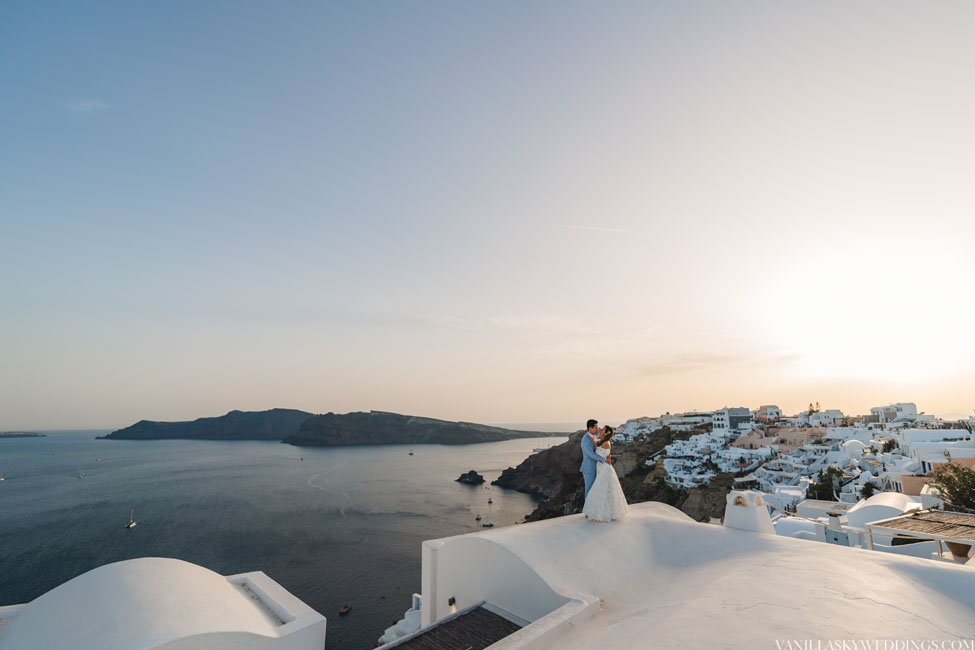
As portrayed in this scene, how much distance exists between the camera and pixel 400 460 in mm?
105125

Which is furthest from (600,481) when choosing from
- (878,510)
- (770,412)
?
(770,412)

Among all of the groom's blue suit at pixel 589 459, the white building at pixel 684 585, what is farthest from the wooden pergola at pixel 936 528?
the groom's blue suit at pixel 589 459

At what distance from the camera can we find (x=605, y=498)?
315 inches

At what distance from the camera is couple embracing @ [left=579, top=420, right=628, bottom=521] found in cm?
798

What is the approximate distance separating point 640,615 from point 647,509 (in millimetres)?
5576

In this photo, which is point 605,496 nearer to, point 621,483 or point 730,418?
A: point 621,483

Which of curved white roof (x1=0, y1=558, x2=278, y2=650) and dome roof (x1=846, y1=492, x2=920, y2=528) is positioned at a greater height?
curved white roof (x1=0, y1=558, x2=278, y2=650)

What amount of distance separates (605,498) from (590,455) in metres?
0.80

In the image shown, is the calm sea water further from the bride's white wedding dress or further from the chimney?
the chimney

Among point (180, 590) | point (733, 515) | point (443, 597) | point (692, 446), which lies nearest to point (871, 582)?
point (733, 515)

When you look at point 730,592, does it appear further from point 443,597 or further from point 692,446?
point 692,446

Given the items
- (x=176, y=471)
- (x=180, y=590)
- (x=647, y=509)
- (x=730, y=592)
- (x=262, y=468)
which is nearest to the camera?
(x=730, y=592)

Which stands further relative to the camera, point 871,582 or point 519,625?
point 519,625

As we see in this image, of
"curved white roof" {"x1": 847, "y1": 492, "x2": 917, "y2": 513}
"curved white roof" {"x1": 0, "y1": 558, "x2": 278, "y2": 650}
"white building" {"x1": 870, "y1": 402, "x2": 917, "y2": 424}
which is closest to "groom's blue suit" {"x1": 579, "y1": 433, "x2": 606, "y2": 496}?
"curved white roof" {"x1": 0, "y1": 558, "x2": 278, "y2": 650}
